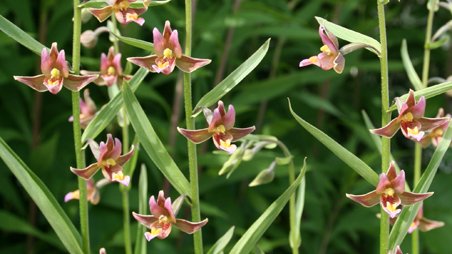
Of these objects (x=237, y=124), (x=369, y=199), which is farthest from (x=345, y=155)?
(x=237, y=124)

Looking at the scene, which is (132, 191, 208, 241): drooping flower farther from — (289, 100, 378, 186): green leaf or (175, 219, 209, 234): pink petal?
(289, 100, 378, 186): green leaf

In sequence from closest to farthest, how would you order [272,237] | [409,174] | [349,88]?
[272,237], [409,174], [349,88]

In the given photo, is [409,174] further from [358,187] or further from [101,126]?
[101,126]

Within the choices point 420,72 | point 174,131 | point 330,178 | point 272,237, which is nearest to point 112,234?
point 174,131

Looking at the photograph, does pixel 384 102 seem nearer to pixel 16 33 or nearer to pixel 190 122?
pixel 190 122

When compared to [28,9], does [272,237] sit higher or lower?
lower

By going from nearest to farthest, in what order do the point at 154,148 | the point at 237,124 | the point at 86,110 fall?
the point at 154,148, the point at 86,110, the point at 237,124

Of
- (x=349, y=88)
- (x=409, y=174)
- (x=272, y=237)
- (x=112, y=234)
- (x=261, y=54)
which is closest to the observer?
(x=261, y=54)
